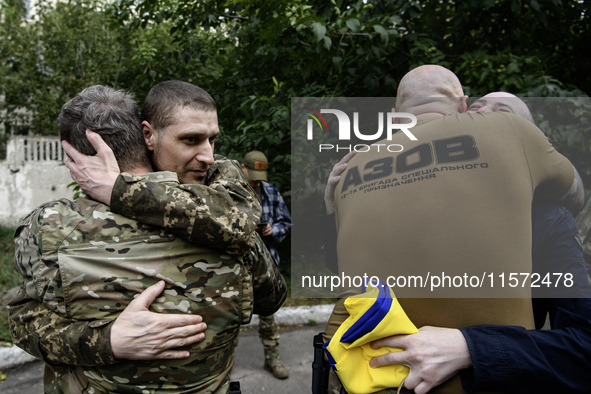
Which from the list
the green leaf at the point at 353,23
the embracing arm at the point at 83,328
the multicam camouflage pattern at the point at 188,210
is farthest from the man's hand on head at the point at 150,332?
the green leaf at the point at 353,23

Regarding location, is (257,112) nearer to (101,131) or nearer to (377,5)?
(377,5)

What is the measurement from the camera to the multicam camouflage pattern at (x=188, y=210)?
134cm

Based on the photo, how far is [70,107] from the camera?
1547mm

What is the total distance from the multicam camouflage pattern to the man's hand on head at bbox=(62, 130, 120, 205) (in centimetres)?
7

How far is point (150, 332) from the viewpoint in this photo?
1.33 m

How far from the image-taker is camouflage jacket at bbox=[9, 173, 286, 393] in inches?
52.7

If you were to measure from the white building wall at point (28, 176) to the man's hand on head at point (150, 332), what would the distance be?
9.57 metres

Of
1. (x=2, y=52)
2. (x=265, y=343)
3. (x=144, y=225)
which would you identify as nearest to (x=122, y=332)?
(x=144, y=225)

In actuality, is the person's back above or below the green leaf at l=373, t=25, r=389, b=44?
below

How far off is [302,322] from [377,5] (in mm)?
3444

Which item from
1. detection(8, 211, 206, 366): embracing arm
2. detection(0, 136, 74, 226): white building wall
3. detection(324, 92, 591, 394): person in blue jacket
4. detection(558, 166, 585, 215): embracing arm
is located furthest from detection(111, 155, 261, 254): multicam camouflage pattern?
detection(0, 136, 74, 226): white building wall

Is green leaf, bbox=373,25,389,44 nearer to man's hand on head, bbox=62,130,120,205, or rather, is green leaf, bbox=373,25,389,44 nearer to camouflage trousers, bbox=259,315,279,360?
camouflage trousers, bbox=259,315,279,360

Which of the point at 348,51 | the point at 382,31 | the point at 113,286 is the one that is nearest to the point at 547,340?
the point at 113,286

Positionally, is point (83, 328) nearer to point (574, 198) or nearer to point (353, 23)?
point (574, 198)
